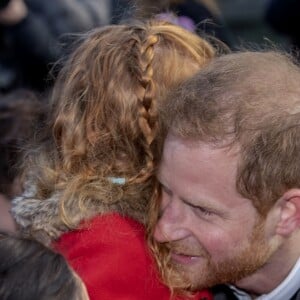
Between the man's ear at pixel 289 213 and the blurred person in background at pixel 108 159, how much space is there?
0.31m

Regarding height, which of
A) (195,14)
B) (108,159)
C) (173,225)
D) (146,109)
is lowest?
(195,14)

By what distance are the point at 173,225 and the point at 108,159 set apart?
245mm

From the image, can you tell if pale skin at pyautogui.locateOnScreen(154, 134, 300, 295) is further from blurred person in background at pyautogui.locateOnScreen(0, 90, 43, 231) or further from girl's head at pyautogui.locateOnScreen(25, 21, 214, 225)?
blurred person in background at pyautogui.locateOnScreen(0, 90, 43, 231)

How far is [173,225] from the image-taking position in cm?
234

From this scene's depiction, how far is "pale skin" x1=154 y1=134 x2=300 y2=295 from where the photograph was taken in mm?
2264

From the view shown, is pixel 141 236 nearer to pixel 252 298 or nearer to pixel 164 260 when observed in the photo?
pixel 164 260

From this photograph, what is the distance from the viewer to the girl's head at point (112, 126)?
7.70 feet

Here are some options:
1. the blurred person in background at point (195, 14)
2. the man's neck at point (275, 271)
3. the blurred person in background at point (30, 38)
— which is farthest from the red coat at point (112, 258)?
the blurred person in background at point (30, 38)

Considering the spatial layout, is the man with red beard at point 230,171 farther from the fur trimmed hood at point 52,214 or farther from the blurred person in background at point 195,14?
the blurred person in background at point 195,14

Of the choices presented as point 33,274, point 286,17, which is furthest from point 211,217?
point 286,17

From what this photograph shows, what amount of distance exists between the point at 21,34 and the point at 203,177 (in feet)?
6.69

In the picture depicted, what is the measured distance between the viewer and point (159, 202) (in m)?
2.40

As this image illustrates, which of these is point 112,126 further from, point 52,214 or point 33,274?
point 33,274

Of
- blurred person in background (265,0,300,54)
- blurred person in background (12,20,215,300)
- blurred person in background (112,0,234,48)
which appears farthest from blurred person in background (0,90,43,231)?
blurred person in background (265,0,300,54)
